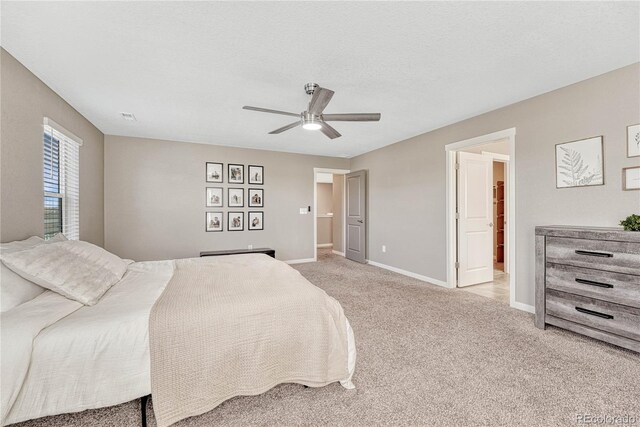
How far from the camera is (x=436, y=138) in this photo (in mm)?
4355

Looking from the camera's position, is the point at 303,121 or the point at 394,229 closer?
the point at 303,121

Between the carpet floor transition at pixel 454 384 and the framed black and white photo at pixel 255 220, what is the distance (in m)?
3.30

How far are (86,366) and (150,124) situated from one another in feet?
12.2

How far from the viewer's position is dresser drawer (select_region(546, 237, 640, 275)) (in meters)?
2.16

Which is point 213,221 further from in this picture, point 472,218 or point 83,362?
point 472,218

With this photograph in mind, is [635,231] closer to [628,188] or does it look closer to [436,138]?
[628,188]

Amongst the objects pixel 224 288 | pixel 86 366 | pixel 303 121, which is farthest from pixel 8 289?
pixel 303 121

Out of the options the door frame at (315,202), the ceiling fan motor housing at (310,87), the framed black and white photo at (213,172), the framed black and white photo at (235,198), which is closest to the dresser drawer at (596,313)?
the ceiling fan motor housing at (310,87)

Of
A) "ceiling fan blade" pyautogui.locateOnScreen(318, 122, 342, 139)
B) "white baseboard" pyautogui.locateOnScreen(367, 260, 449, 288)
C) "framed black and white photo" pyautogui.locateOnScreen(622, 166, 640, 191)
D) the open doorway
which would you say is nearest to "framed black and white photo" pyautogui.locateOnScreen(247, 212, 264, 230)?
"white baseboard" pyautogui.locateOnScreen(367, 260, 449, 288)

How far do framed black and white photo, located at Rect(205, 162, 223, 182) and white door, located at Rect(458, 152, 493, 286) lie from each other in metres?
4.27

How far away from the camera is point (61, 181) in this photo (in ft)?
10.5

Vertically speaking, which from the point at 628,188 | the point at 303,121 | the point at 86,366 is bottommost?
the point at 86,366

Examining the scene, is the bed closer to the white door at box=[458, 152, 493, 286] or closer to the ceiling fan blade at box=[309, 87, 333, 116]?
the ceiling fan blade at box=[309, 87, 333, 116]

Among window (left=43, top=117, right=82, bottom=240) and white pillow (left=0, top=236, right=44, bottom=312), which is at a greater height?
window (left=43, top=117, right=82, bottom=240)
